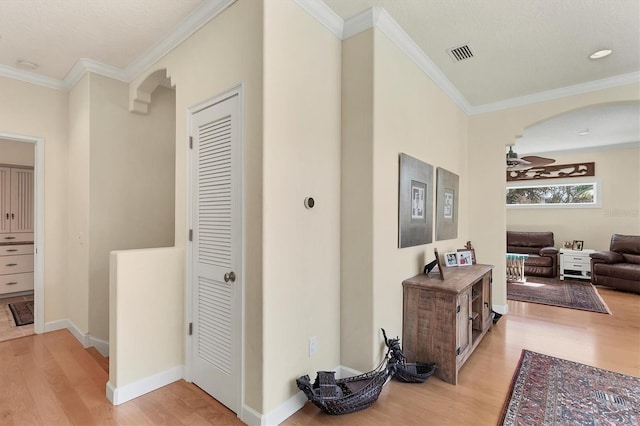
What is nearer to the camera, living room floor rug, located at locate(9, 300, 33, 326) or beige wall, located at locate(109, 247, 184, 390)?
beige wall, located at locate(109, 247, 184, 390)

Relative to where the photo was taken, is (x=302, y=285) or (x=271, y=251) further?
(x=302, y=285)

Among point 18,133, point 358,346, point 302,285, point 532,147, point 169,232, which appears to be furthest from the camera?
point 532,147

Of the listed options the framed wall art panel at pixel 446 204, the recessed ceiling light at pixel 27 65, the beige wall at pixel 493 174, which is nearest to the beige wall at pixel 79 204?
the recessed ceiling light at pixel 27 65

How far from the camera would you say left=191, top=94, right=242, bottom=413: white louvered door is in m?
2.07

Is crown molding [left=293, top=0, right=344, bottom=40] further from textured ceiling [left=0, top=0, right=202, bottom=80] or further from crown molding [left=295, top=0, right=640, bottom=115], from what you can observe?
textured ceiling [left=0, top=0, right=202, bottom=80]

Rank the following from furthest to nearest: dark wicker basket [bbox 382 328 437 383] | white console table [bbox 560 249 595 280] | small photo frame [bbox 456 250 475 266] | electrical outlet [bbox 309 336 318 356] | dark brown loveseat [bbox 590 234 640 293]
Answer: white console table [bbox 560 249 595 280] → dark brown loveseat [bbox 590 234 640 293] → small photo frame [bbox 456 250 475 266] → dark wicker basket [bbox 382 328 437 383] → electrical outlet [bbox 309 336 318 356]

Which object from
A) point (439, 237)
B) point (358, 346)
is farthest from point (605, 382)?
point (358, 346)

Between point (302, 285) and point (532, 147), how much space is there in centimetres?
687

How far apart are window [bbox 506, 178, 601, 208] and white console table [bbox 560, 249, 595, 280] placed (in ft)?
3.75

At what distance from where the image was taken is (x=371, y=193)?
2.31 meters

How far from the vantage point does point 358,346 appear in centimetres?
237

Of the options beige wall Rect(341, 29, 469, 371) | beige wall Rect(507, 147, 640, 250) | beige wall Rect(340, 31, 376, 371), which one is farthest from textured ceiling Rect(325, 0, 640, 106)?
beige wall Rect(507, 147, 640, 250)

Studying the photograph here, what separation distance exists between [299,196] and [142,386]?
1.80m

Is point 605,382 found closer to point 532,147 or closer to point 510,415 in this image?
point 510,415
